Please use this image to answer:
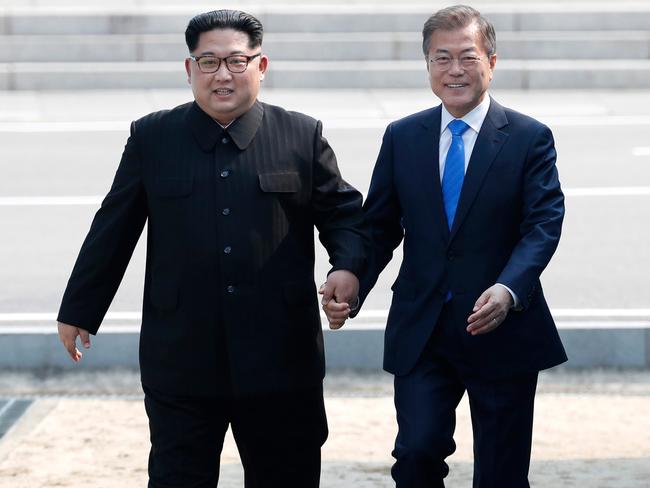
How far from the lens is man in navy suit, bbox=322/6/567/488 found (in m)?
4.71

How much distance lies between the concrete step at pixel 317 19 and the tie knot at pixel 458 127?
13234 millimetres

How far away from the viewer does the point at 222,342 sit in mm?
4746

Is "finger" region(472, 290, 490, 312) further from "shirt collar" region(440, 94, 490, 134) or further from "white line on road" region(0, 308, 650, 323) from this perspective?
"white line on road" region(0, 308, 650, 323)

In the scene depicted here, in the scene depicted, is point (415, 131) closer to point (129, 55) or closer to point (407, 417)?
point (407, 417)

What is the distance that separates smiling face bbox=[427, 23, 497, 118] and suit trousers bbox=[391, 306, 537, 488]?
0.65 metres

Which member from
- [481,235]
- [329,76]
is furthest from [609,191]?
[481,235]

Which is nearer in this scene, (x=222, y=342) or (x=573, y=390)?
(x=222, y=342)

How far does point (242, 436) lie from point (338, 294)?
1.76 feet

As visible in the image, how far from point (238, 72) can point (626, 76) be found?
43.1 feet

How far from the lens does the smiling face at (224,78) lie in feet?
15.1

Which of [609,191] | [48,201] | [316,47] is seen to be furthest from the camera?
[316,47]

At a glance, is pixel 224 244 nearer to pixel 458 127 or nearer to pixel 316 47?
pixel 458 127

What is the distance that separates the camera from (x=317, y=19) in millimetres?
18078

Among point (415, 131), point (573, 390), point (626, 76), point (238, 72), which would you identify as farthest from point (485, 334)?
point (626, 76)
